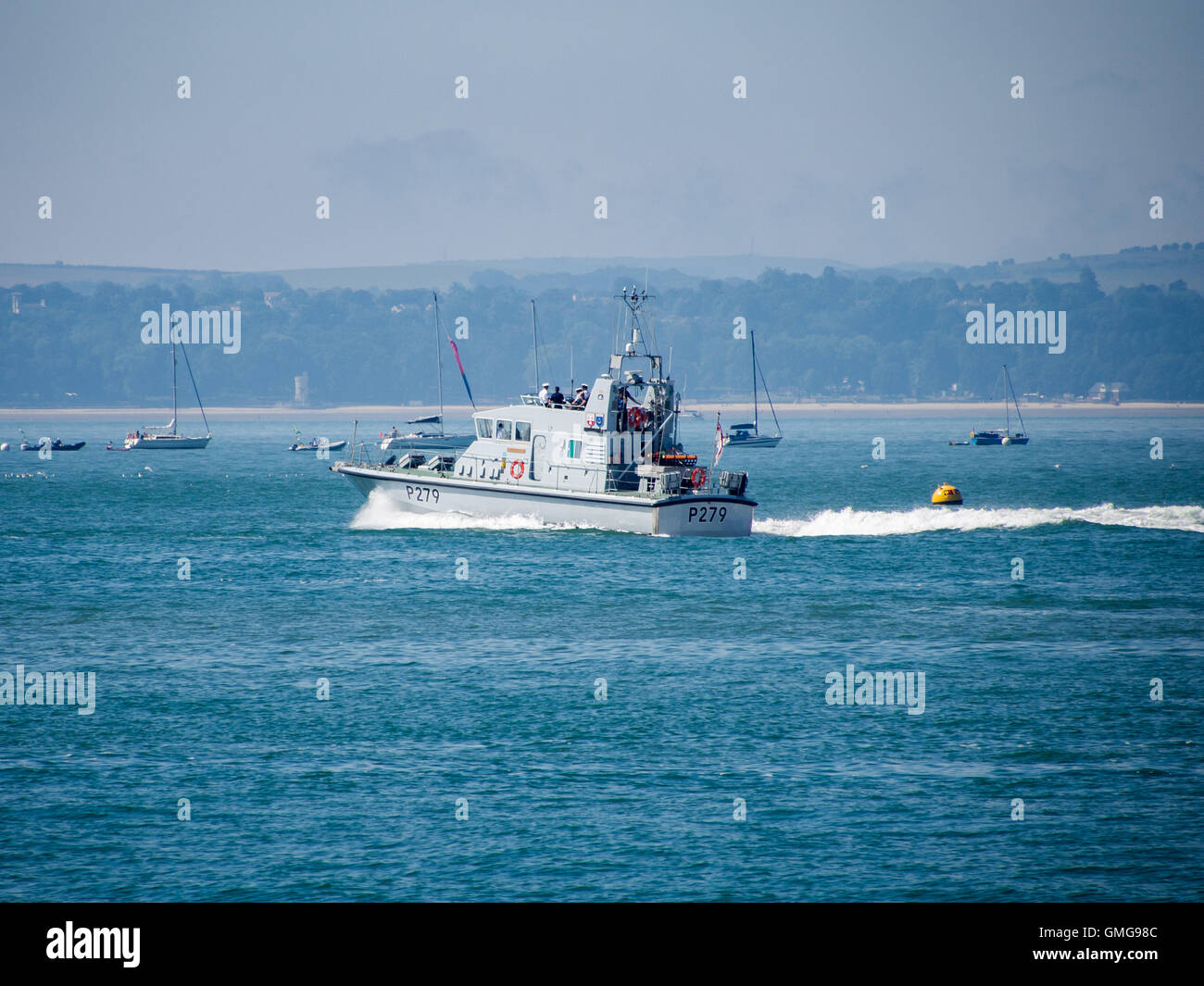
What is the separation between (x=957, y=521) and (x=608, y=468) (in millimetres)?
18297

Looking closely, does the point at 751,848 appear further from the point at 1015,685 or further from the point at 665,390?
the point at 665,390

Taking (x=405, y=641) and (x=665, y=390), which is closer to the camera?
(x=405, y=641)

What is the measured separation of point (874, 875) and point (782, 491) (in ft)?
228

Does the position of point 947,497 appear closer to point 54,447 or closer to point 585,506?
point 585,506

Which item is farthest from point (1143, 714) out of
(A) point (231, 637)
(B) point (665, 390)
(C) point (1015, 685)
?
(B) point (665, 390)

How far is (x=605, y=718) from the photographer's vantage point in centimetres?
2589

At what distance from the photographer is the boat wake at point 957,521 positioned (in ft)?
184

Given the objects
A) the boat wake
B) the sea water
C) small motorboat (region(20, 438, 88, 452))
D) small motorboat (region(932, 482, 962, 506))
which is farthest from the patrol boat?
small motorboat (region(20, 438, 88, 452))

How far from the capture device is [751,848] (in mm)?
18719

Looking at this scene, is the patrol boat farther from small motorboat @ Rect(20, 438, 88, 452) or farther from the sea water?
small motorboat @ Rect(20, 438, 88, 452)

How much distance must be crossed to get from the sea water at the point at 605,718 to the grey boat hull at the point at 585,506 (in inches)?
28.5

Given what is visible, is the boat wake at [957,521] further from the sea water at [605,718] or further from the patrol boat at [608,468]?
the patrol boat at [608,468]

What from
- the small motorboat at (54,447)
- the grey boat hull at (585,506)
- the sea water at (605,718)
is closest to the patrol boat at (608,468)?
the grey boat hull at (585,506)

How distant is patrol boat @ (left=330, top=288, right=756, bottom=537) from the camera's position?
4853 cm
